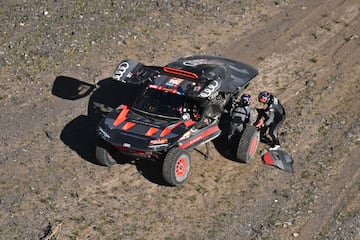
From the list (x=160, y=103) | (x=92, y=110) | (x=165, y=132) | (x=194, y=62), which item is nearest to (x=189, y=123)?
(x=165, y=132)

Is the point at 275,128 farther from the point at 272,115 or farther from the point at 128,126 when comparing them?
the point at 128,126

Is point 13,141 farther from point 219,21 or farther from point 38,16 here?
point 219,21

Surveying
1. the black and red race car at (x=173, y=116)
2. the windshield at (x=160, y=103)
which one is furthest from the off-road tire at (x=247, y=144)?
the windshield at (x=160, y=103)

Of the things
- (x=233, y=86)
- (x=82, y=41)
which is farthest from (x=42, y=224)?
(x=82, y=41)

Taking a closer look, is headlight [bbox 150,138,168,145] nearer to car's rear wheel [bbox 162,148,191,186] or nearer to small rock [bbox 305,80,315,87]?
car's rear wheel [bbox 162,148,191,186]

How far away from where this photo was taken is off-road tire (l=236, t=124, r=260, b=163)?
53.1 feet

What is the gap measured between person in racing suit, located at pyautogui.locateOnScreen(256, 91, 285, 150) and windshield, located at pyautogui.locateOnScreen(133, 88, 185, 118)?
196cm

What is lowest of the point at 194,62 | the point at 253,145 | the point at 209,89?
the point at 253,145

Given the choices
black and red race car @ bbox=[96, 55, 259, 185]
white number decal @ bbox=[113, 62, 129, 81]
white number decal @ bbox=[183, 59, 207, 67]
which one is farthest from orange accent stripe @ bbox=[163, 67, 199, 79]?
white number decal @ bbox=[113, 62, 129, 81]

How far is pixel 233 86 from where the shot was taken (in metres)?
16.7

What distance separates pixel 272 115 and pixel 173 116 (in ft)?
7.91

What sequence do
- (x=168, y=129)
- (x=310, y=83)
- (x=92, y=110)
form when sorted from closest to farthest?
(x=168, y=129), (x=92, y=110), (x=310, y=83)

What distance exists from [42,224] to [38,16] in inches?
393

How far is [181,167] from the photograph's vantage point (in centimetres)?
1542
